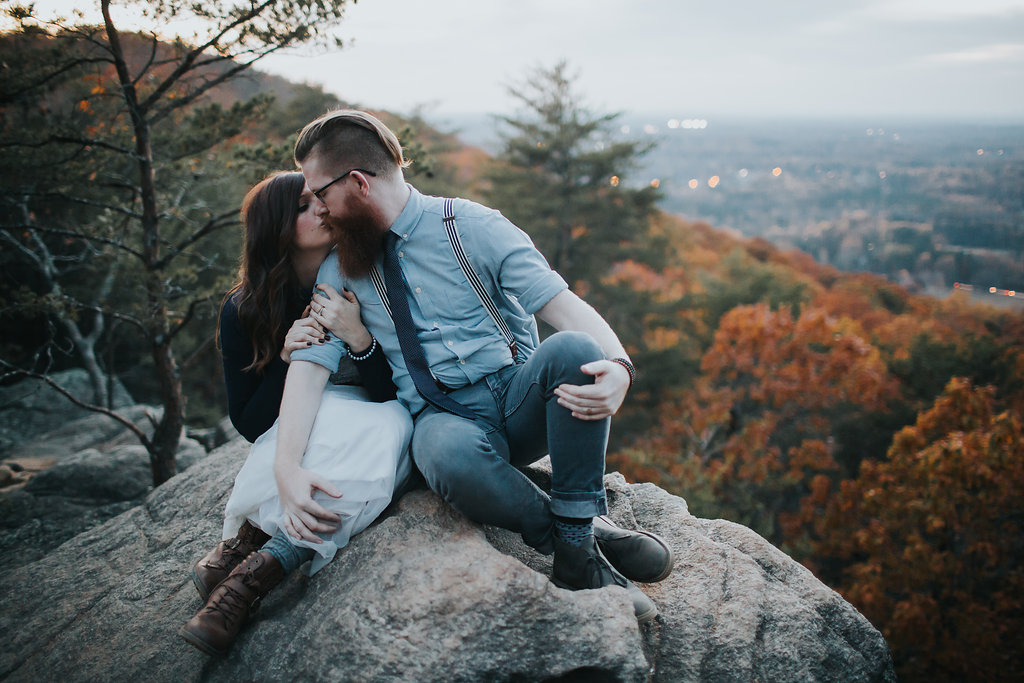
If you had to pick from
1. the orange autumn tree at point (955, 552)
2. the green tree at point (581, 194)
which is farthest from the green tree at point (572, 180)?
the orange autumn tree at point (955, 552)

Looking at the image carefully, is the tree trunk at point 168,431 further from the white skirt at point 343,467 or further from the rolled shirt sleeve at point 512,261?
the rolled shirt sleeve at point 512,261

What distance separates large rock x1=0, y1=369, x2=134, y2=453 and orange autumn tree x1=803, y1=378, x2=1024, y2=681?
1542cm

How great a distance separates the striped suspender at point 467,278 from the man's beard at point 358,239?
0.07 metres

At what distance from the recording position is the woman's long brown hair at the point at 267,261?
2.58m

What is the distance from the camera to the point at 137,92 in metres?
5.45

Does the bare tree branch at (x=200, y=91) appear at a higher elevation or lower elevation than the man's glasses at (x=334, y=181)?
higher

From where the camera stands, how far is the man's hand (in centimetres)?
205

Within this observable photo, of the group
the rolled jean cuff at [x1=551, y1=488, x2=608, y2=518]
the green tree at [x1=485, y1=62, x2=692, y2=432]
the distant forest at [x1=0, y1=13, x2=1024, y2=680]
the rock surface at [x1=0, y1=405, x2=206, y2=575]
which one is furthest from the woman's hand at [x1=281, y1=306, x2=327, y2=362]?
the green tree at [x1=485, y1=62, x2=692, y2=432]

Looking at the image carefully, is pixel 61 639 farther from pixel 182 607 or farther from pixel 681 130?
pixel 681 130

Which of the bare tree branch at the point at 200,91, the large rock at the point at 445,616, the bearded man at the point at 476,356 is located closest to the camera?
the large rock at the point at 445,616

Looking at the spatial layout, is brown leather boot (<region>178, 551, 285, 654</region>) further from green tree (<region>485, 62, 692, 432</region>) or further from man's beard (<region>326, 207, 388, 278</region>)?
green tree (<region>485, 62, 692, 432</region>)

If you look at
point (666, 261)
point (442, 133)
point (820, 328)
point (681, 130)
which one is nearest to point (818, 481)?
point (820, 328)

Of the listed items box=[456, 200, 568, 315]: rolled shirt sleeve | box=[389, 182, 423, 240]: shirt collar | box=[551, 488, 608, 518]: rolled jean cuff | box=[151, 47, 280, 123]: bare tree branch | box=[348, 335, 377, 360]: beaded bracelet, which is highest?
box=[151, 47, 280, 123]: bare tree branch

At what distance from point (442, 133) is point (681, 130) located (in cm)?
5647
